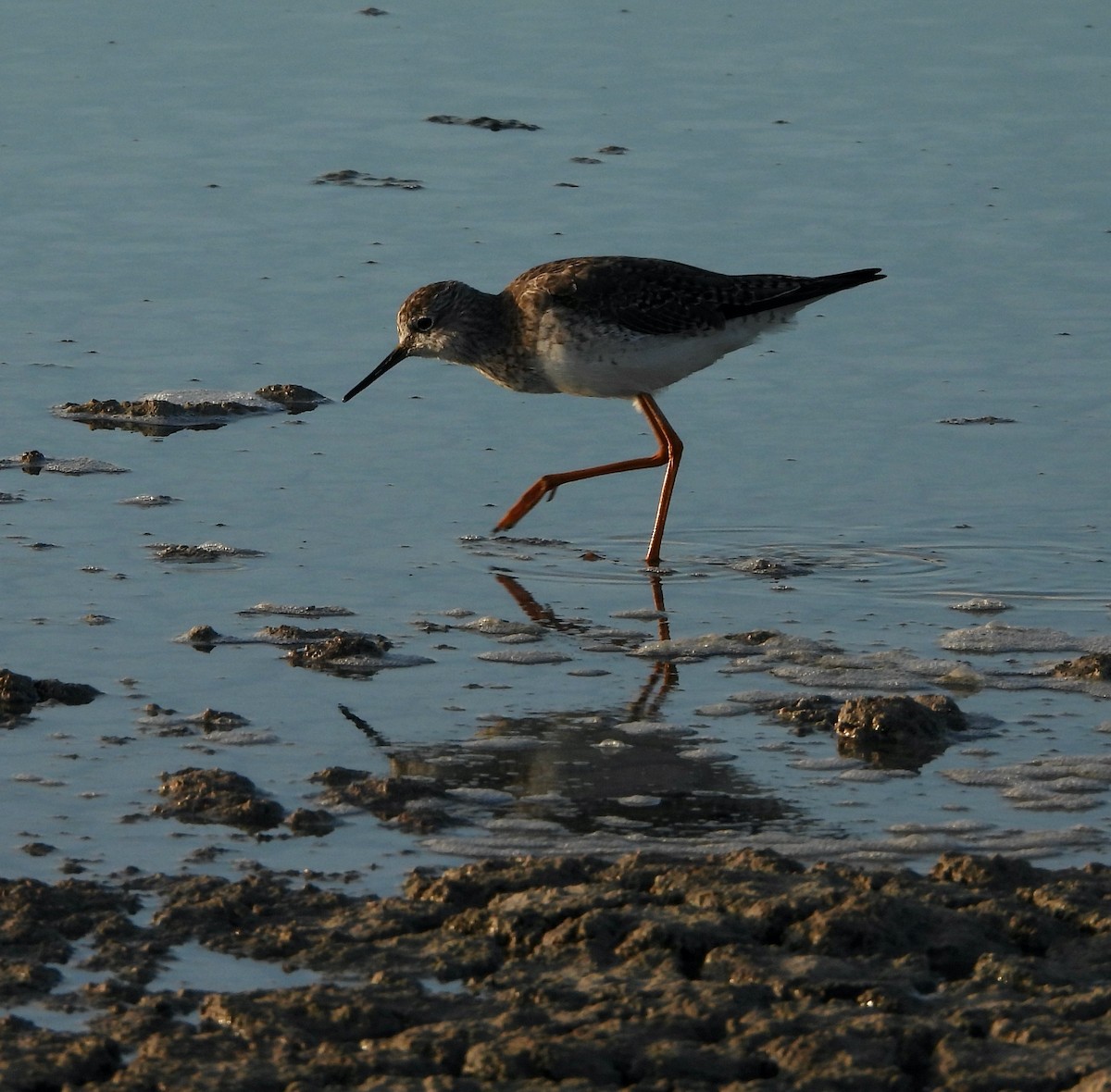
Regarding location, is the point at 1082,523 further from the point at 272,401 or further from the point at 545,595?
the point at 272,401

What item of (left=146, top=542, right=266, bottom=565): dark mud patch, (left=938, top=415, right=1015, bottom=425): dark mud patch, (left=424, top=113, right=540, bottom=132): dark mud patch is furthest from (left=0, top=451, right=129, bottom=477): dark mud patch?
(left=424, top=113, right=540, bottom=132): dark mud patch

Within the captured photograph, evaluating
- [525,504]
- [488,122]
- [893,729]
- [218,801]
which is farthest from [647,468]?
[488,122]

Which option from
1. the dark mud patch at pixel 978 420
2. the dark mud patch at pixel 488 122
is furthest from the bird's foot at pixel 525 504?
the dark mud patch at pixel 488 122

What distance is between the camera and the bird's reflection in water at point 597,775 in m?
5.84

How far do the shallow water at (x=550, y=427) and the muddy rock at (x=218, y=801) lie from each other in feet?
0.31

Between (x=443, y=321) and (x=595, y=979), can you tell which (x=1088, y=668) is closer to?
(x=595, y=979)

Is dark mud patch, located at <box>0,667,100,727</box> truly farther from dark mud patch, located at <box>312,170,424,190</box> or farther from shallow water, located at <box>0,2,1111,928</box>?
dark mud patch, located at <box>312,170,424,190</box>

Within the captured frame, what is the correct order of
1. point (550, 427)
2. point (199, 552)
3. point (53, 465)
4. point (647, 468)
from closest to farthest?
point (199, 552) < point (53, 465) < point (647, 468) < point (550, 427)

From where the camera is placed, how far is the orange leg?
852 cm

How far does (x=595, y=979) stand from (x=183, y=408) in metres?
5.49

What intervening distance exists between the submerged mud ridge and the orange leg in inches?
127

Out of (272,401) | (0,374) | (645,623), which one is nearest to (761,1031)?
(645,623)

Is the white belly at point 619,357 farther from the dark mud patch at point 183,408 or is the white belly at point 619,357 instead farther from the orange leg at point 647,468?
the dark mud patch at point 183,408

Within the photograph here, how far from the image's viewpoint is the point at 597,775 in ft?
20.3
